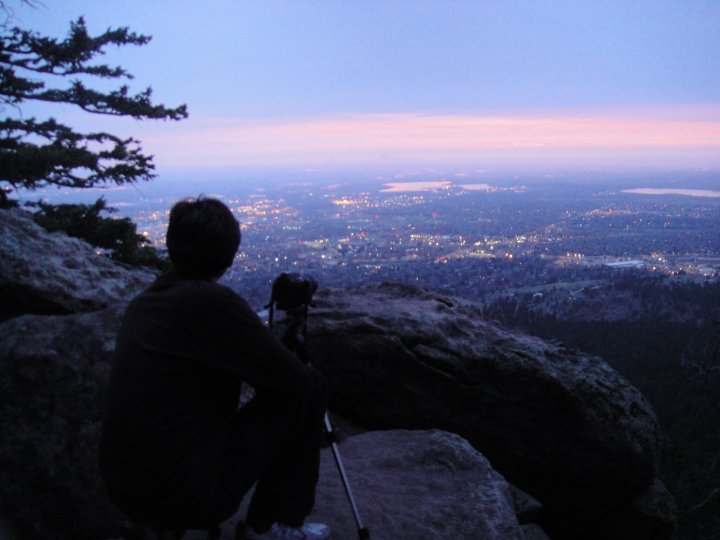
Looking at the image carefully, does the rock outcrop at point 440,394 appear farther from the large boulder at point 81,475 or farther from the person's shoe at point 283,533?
the person's shoe at point 283,533

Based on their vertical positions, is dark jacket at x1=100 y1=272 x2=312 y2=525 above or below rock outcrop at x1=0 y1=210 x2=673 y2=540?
above

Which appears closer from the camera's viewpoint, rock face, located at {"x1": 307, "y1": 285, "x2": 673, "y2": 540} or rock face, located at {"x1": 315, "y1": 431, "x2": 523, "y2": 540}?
rock face, located at {"x1": 315, "y1": 431, "x2": 523, "y2": 540}

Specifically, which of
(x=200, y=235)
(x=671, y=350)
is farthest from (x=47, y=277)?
(x=671, y=350)

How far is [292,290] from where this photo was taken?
339cm

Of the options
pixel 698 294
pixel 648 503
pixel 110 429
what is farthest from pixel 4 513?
pixel 698 294

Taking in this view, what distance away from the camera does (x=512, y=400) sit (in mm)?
6078

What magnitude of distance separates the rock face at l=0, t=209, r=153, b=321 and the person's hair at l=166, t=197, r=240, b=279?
3.87 m

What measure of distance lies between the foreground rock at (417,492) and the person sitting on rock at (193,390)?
90cm

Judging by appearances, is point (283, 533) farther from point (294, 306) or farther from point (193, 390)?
point (294, 306)

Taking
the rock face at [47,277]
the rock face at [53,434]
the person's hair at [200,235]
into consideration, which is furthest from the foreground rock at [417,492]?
the rock face at [47,277]

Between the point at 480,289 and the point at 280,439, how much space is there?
38.5 m

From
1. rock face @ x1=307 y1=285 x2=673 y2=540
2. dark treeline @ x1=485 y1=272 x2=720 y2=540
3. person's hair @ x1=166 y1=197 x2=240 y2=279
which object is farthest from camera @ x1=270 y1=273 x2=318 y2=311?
dark treeline @ x1=485 y1=272 x2=720 y2=540

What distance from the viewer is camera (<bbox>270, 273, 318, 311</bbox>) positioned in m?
3.38

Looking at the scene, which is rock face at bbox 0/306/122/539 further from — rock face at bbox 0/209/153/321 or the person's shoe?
rock face at bbox 0/209/153/321
